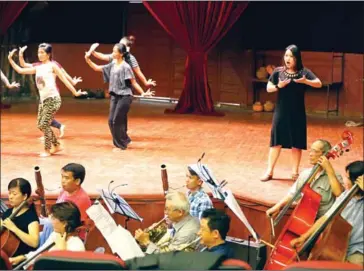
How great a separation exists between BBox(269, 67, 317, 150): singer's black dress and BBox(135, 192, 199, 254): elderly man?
200cm

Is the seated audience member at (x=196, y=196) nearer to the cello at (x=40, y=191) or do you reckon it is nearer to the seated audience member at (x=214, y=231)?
the seated audience member at (x=214, y=231)

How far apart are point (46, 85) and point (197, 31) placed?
390cm

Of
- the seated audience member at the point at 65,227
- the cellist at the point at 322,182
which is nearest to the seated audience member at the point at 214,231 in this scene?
the seated audience member at the point at 65,227

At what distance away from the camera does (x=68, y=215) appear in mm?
4625

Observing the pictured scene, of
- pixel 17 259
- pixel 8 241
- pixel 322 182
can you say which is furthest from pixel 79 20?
pixel 17 259

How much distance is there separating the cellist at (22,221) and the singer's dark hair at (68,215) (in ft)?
1.11

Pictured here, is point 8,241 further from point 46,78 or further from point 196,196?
point 46,78

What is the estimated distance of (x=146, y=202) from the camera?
20.9 feet

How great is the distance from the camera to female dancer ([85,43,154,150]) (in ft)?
26.7

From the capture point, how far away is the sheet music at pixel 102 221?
176 inches

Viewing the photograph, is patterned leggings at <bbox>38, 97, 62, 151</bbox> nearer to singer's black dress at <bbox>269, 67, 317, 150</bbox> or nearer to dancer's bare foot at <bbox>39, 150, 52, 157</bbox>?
dancer's bare foot at <bbox>39, 150, 52, 157</bbox>

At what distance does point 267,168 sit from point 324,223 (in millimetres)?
2726

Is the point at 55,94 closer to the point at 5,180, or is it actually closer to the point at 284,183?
the point at 5,180

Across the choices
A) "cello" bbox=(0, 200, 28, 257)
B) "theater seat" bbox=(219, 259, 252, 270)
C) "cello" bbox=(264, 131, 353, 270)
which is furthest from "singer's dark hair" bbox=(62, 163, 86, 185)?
"theater seat" bbox=(219, 259, 252, 270)
